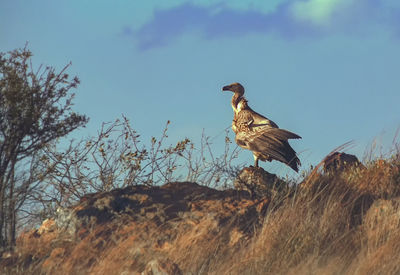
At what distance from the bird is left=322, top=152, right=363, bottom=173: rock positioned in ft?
2.29

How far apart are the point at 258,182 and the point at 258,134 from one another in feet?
5.11

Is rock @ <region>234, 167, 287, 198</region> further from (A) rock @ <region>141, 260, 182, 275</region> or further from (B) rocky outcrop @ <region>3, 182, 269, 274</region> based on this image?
(A) rock @ <region>141, 260, 182, 275</region>

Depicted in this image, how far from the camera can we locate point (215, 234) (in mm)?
7508

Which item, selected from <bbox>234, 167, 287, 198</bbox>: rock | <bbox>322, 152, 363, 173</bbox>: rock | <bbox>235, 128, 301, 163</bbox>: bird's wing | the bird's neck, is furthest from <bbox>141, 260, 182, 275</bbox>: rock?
the bird's neck

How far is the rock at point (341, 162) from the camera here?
35.3 feet

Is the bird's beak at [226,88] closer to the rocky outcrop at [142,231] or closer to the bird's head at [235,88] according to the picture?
the bird's head at [235,88]

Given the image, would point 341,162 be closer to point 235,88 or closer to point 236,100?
point 236,100

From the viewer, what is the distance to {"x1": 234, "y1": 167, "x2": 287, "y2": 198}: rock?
30.1ft

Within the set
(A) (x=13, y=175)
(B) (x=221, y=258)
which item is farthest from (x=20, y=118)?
(B) (x=221, y=258)

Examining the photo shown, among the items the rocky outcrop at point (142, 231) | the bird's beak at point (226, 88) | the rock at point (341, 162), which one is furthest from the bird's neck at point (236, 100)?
the rocky outcrop at point (142, 231)

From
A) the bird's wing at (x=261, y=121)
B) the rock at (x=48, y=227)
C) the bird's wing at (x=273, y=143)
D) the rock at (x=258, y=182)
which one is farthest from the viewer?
the bird's wing at (x=261, y=121)

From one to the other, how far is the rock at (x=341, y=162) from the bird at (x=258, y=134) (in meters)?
0.70

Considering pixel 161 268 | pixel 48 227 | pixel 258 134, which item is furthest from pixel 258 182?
pixel 161 268

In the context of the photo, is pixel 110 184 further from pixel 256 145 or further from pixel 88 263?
pixel 88 263
